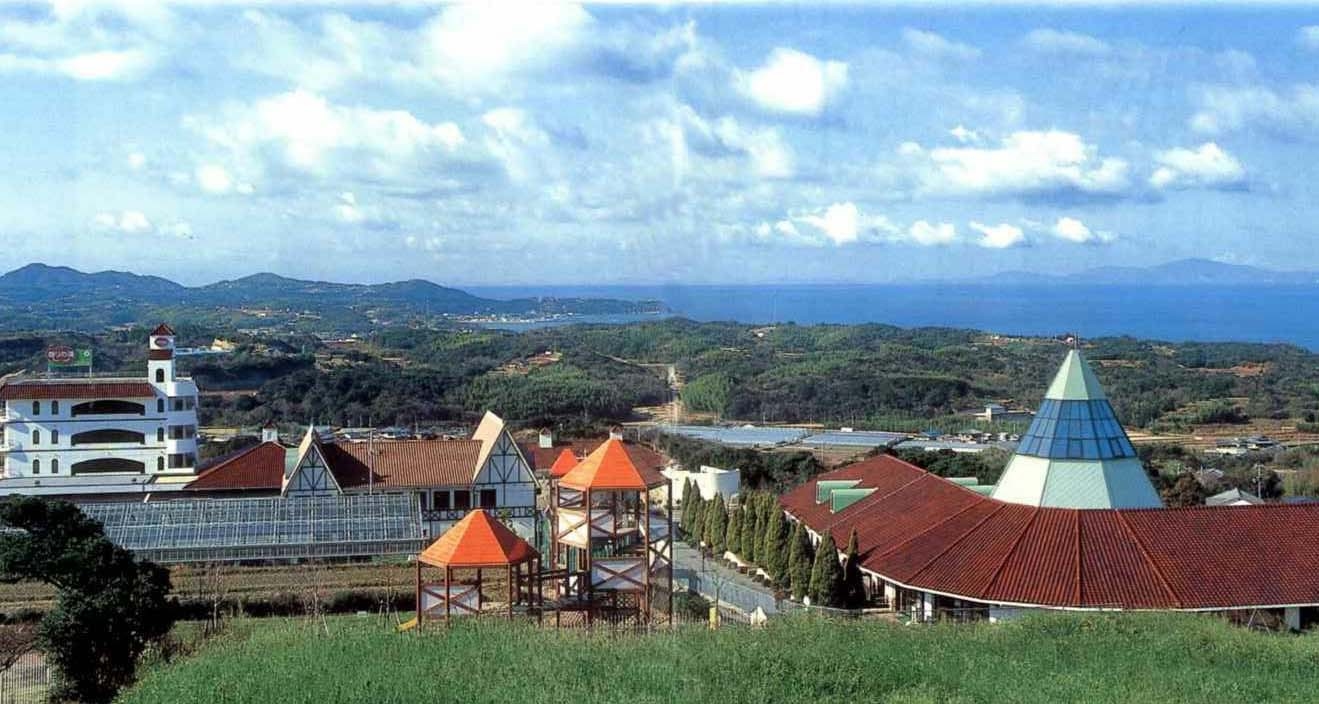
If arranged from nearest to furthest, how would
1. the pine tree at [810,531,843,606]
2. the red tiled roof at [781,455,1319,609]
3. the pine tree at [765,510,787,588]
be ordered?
the red tiled roof at [781,455,1319,609] < the pine tree at [810,531,843,606] < the pine tree at [765,510,787,588]

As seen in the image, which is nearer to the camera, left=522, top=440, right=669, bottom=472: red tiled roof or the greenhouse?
the greenhouse

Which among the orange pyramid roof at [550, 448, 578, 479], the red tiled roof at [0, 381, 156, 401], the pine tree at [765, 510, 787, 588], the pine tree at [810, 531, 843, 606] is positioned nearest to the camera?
the pine tree at [810, 531, 843, 606]

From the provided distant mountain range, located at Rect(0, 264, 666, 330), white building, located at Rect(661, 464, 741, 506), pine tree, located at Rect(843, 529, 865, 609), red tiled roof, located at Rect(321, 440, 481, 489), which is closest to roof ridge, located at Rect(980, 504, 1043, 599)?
pine tree, located at Rect(843, 529, 865, 609)

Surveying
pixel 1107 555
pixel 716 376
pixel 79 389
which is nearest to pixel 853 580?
pixel 1107 555

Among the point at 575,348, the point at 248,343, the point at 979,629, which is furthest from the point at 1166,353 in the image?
the point at 979,629

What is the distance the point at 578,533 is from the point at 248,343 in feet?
234

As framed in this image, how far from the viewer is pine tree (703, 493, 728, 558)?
24.3 m

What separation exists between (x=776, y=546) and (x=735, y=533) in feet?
9.37

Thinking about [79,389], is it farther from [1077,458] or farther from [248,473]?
[1077,458]

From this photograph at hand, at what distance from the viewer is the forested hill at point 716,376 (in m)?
57.4

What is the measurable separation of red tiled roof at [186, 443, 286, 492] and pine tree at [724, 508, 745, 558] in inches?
466

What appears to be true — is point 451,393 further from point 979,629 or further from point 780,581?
point 979,629

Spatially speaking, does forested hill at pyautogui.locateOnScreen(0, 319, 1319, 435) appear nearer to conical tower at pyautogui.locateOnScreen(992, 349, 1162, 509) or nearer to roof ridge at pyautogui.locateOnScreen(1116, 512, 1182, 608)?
conical tower at pyautogui.locateOnScreen(992, 349, 1162, 509)

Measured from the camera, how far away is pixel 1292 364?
254ft
